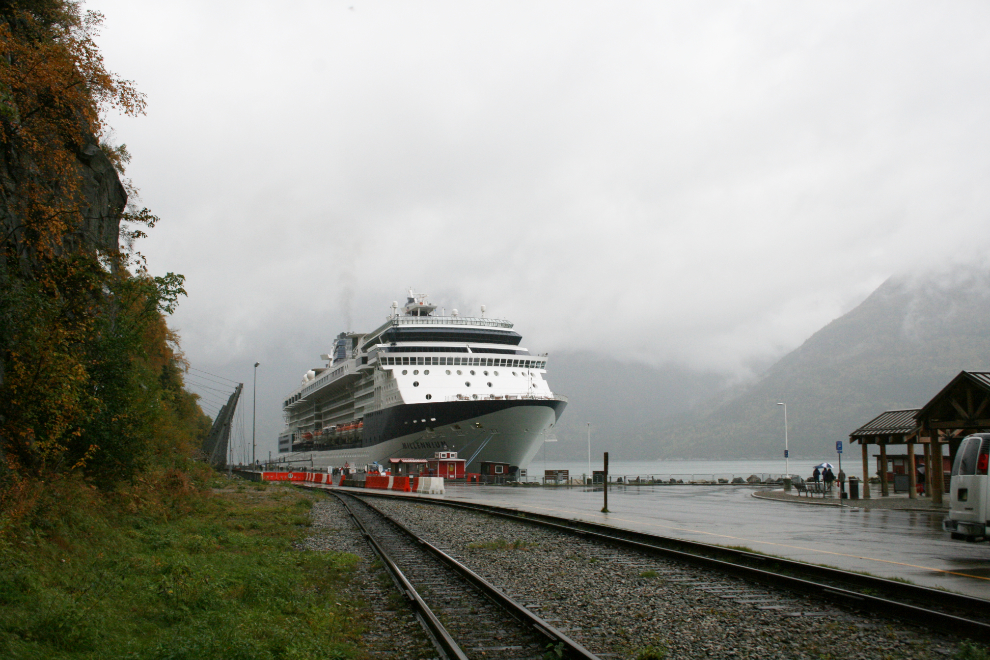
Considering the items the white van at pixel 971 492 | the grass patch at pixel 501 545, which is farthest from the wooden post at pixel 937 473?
the grass patch at pixel 501 545

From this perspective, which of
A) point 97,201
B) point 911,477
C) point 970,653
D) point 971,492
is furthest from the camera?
point 911,477

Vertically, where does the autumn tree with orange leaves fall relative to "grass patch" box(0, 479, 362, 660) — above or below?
above

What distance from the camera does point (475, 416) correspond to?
163 ft

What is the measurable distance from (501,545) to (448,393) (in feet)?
130

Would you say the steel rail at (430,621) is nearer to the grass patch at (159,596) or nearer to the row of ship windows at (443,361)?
the grass patch at (159,596)

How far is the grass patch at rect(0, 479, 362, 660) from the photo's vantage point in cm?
637

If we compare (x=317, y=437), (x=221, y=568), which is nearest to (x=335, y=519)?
(x=221, y=568)

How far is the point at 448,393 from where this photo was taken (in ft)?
176

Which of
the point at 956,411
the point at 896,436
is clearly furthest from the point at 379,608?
the point at 896,436

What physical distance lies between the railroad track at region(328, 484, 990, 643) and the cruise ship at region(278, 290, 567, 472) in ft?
123

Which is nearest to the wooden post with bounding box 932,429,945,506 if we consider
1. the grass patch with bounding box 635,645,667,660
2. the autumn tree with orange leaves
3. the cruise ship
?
the grass patch with bounding box 635,645,667,660

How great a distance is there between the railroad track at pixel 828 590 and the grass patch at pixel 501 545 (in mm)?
2000

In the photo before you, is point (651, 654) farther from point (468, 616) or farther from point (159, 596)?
point (159, 596)

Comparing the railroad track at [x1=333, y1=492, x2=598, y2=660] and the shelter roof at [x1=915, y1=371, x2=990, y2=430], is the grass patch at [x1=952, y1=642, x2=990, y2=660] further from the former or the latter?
the shelter roof at [x1=915, y1=371, x2=990, y2=430]
